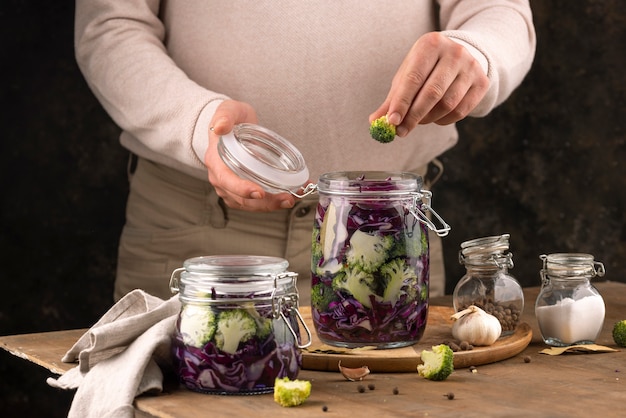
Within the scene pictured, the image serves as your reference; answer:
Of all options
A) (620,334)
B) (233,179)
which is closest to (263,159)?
(233,179)

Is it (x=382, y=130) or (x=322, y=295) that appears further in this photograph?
(x=382, y=130)

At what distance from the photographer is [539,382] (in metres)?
1.40

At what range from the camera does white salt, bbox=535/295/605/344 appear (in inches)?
62.6

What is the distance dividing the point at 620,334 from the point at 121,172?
5.83 ft

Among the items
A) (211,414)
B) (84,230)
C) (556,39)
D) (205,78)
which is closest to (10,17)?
(84,230)

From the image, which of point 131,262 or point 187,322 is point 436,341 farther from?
A: point 131,262

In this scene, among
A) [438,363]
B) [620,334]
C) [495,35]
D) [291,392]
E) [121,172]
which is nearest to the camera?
[291,392]

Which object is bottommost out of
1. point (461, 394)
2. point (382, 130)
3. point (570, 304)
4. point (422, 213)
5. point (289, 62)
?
point (461, 394)

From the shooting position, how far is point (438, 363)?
1.40 m

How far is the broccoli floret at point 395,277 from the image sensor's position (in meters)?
1.46

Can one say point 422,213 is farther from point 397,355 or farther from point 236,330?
point 236,330

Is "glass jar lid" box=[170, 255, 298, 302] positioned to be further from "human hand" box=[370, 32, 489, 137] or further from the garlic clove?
"human hand" box=[370, 32, 489, 137]

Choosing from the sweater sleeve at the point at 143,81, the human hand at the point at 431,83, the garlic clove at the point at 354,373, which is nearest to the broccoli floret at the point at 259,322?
the garlic clove at the point at 354,373

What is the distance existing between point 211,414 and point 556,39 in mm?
2438
